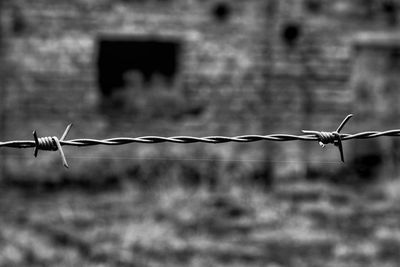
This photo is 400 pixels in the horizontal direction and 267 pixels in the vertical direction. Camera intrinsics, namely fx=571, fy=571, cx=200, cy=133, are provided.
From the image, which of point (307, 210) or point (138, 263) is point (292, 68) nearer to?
point (307, 210)

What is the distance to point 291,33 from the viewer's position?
7.41 metres

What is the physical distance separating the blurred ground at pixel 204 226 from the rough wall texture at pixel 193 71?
563 millimetres

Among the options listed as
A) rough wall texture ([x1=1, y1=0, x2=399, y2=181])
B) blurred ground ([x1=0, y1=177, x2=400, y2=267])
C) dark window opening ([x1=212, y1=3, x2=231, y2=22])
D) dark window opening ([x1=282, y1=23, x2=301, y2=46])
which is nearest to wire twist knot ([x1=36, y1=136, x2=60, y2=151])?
blurred ground ([x1=0, y1=177, x2=400, y2=267])

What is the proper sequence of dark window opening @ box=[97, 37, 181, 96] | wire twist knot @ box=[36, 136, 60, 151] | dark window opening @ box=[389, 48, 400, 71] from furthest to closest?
dark window opening @ box=[389, 48, 400, 71], dark window opening @ box=[97, 37, 181, 96], wire twist knot @ box=[36, 136, 60, 151]

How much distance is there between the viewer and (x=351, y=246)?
17.0 feet

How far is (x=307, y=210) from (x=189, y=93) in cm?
212

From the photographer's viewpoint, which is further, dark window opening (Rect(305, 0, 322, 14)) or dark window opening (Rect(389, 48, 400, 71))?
dark window opening (Rect(389, 48, 400, 71))

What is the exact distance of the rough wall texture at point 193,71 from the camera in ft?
23.2

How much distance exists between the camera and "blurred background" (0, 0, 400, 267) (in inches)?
275

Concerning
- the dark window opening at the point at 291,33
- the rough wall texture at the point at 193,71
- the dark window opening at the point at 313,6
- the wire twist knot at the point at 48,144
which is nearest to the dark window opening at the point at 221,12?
the rough wall texture at the point at 193,71

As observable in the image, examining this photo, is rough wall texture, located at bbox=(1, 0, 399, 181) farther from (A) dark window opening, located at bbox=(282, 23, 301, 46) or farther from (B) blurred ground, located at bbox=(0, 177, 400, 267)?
(B) blurred ground, located at bbox=(0, 177, 400, 267)

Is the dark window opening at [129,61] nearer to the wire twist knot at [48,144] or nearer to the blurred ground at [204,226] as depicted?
the blurred ground at [204,226]

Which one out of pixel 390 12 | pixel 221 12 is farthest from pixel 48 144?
pixel 390 12

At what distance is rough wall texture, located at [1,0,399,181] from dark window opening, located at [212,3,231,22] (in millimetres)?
13
